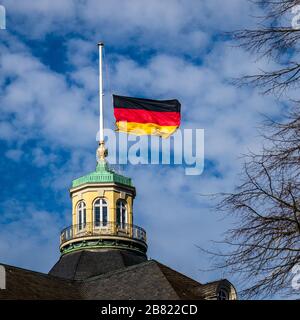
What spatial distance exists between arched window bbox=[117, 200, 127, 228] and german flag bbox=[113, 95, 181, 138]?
812cm

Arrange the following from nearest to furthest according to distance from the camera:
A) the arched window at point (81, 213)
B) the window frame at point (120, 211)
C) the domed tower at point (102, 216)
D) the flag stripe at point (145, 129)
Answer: the flag stripe at point (145, 129) → the domed tower at point (102, 216) → the window frame at point (120, 211) → the arched window at point (81, 213)

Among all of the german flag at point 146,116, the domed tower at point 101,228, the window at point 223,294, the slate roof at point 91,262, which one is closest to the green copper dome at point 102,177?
the domed tower at point 101,228

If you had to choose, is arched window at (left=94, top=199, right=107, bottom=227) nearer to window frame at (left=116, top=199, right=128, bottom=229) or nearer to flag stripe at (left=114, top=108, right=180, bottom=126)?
window frame at (left=116, top=199, right=128, bottom=229)

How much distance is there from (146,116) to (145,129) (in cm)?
Answer: 86

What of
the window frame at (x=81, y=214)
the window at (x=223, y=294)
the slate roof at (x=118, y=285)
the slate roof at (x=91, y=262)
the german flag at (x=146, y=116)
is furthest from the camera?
the window frame at (x=81, y=214)

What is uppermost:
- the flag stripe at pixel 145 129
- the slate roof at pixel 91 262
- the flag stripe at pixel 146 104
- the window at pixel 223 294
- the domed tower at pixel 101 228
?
the flag stripe at pixel 146 104

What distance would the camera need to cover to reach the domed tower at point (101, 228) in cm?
6075

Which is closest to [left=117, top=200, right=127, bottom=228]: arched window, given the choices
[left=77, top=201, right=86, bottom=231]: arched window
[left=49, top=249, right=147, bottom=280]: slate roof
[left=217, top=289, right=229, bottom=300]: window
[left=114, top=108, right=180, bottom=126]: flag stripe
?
[left=77, top=201, right=86, bottom=231]: arched window

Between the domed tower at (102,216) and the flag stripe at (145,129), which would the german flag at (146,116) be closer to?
the flag stripe at (145,129)

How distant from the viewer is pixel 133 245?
62.8 meters

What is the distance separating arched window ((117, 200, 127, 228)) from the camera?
2503 inches

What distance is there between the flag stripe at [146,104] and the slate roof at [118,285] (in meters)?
8.92
